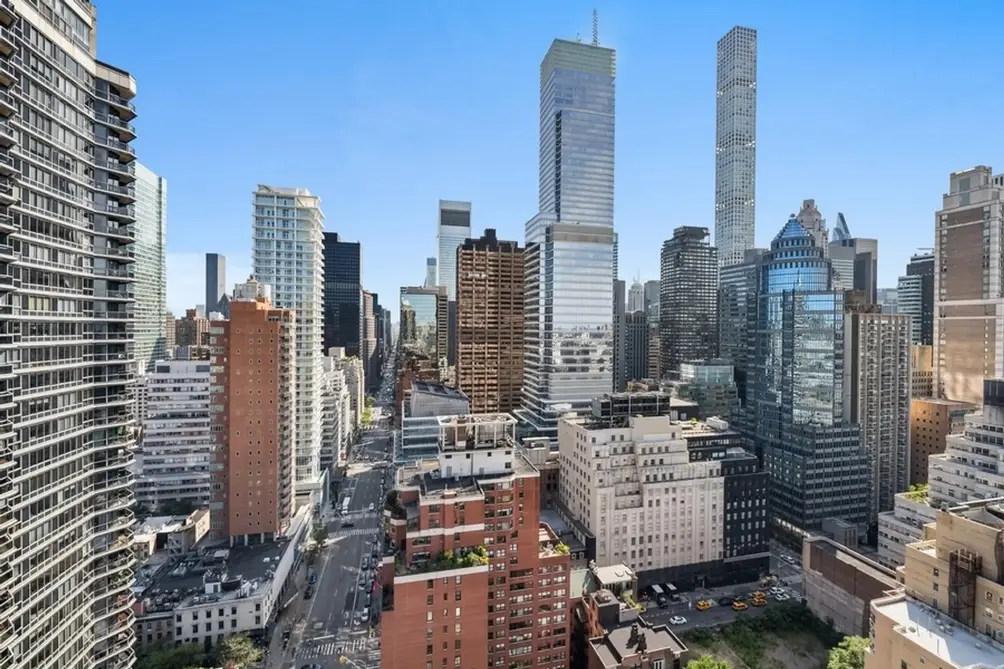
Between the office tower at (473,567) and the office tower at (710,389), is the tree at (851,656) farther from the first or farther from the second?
the office tower at (710,389)

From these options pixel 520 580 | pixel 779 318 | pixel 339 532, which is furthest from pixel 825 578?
Answer: pixel 339 532

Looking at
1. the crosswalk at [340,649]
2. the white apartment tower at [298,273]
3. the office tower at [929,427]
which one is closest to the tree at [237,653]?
the crosswalk at [340,649]

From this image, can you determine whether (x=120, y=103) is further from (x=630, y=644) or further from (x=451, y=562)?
(x=630, y=644)

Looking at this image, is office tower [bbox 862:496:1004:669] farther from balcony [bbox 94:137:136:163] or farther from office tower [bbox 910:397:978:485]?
office tower [bbox 910:397:978:485]

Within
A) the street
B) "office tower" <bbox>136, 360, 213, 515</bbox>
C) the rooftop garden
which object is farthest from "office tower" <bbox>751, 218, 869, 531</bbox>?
"office tower" <bbox>136, 360, 213, 515</bbox>

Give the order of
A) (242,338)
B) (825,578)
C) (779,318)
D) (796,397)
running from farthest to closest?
(779,318) < (796,397) < (242,338) < (825,578)

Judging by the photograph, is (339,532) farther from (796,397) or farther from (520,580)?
(796,397)
